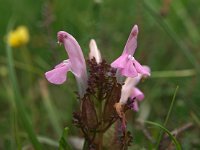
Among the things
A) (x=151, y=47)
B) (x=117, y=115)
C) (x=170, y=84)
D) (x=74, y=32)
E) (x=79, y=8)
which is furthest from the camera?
(x=79, y=8)

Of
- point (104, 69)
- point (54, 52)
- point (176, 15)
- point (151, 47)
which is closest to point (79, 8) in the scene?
point (176, 15)

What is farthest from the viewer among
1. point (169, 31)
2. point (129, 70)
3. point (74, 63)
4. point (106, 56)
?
point (106, 56)

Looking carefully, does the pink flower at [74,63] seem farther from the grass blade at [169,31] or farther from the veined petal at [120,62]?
the grass blade at [169,31]

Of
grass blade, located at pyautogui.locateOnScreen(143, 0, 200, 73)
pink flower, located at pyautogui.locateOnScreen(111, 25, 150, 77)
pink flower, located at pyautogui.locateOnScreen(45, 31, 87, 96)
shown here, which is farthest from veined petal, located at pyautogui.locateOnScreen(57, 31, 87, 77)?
grass blade, located at pyautogui.locateOnScreen(143, 0, 200, 73)

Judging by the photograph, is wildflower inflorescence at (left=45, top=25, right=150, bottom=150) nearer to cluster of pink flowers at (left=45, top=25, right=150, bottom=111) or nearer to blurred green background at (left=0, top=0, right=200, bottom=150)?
cluster of pink flowers at (left=45, top=25, right=150, bottom=111)

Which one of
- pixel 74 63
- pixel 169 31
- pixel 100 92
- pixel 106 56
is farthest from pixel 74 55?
pixel 106 56

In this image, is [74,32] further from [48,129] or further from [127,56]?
[127,56]

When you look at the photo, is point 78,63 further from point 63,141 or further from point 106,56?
point 106,56
